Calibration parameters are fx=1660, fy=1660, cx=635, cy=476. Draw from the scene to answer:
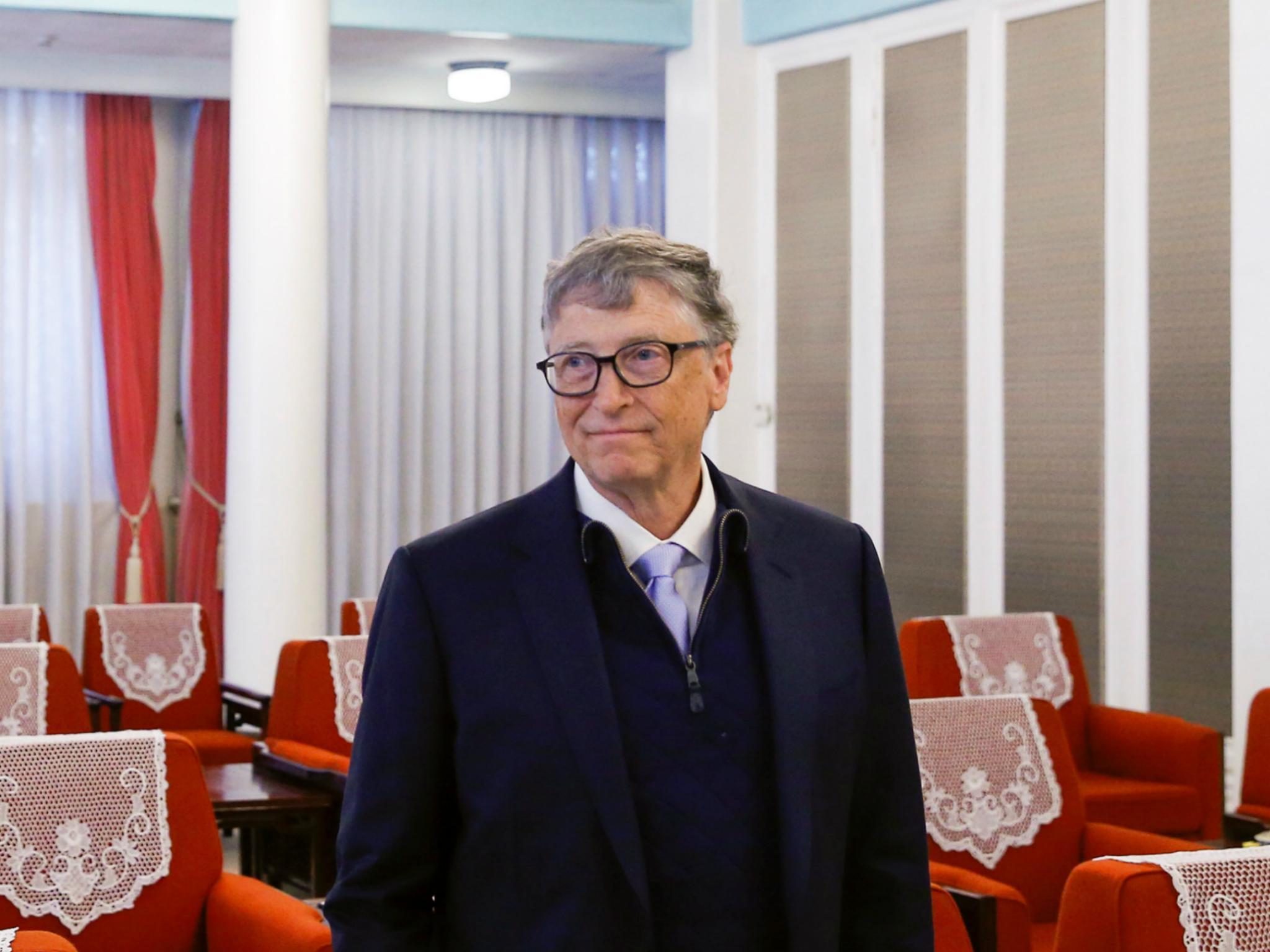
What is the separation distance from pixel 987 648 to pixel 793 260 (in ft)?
8.26

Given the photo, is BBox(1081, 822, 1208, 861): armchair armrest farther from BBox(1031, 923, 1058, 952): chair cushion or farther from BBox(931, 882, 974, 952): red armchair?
BBox(931, 882, 974, 952): red armchair

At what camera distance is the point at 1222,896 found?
263 centimetres

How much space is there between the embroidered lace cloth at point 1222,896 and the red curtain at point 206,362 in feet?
22.6

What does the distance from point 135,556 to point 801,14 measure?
14.3 ft

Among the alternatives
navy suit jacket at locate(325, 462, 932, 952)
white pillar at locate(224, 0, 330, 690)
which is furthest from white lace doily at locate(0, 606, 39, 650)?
navy suit jacket at locate(325, 462, 932, 952)

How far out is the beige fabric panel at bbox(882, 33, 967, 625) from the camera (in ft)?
23.8

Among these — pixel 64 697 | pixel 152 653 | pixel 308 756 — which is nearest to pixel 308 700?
pixel 308 756

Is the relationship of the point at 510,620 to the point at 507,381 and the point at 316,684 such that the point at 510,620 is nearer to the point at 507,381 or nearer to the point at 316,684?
the point at 316,684

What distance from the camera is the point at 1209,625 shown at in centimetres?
628

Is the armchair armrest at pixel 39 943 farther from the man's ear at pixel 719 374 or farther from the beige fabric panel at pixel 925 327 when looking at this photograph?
the beige fabric panel at pixel 925 327

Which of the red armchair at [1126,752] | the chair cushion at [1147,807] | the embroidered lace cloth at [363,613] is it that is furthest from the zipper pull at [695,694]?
the embroidered lace cloth at [363,613]

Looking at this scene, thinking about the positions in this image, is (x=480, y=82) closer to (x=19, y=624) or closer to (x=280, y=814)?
(x=19, y=624)

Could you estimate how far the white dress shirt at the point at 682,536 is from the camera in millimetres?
1833

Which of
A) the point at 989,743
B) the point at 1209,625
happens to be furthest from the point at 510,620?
the point at 1209,625
